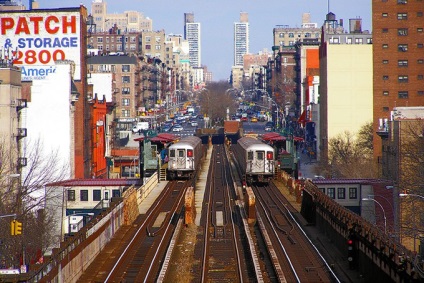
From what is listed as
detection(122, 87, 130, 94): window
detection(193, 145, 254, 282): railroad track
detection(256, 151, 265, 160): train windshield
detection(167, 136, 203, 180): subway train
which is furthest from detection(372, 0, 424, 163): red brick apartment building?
detection(122, 87, 130, 94): window

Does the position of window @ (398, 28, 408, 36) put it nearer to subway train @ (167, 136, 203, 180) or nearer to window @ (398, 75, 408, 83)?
window @ (398, 75, 408, 83)

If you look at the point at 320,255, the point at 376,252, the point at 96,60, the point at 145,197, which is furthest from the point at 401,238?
the point at 96,60

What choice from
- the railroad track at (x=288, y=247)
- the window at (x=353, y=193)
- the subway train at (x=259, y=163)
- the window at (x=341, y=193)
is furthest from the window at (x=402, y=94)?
the railroad track at (x=288, y=247)

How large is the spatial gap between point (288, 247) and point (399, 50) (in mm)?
66984

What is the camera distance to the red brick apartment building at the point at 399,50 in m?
95.9

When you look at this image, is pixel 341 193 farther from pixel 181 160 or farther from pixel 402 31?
pixel 402 31

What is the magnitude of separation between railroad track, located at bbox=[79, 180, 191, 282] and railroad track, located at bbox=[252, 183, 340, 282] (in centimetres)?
403

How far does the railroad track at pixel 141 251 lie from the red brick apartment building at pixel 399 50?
175 feet

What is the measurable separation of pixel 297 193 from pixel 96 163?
127 feet

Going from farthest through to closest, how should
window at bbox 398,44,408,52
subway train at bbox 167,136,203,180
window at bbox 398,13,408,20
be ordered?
1. window at bbox 398,44,408,52
2. window at bbox 398,13,408,20
3. subway train at bbox 167,136,203,180

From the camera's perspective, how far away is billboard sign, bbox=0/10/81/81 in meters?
77.1

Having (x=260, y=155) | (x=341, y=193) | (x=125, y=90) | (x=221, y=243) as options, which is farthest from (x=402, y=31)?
(x=221, y=243)

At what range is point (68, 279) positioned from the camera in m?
26.4

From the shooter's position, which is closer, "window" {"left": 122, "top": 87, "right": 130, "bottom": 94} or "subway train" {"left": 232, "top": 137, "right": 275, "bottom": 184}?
"subway train" {"left": 232, "top": 137, "right": 275, "bottom": 184}
